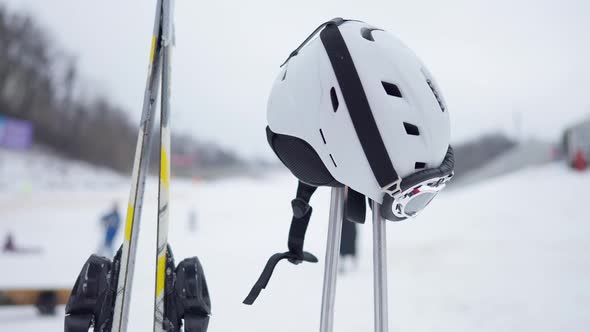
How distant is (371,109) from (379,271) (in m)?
0.27

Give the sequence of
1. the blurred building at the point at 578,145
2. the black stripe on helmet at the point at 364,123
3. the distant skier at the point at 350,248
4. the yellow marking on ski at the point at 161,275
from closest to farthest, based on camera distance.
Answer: the black stripe on helmet at the point at 364,123 → the yellow marking on ski at the point at 161,275 → the distant skier at the point at 350,248 → the blurred building at the point at 578,145

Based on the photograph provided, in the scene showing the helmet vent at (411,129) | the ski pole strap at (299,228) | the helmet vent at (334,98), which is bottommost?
the ski pole strap at (299,228)

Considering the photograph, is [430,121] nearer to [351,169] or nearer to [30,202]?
[351,169]

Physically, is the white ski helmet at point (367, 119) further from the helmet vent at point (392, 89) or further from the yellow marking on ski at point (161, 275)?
the yellow marking on ski at point (161, 275)

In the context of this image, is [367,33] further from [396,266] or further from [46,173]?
[46,173]

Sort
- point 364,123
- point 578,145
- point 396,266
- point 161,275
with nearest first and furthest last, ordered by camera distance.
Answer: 1. point 364,123
2. point 161,275
3. point 396,266
4. point 578,145

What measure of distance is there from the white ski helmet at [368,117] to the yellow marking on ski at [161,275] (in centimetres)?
31

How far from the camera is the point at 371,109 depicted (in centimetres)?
51

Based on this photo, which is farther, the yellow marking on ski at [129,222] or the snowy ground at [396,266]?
the snowy ground at [396,266]

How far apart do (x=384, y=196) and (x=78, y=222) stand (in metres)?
4.47

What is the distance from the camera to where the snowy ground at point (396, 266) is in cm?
109

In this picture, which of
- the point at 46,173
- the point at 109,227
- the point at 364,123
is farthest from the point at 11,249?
the point at 364,123

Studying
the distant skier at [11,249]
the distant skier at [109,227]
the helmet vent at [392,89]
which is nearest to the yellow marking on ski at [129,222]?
the helmet vent at [392,89]

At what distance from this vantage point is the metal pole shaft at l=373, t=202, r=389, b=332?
0.56 metres
